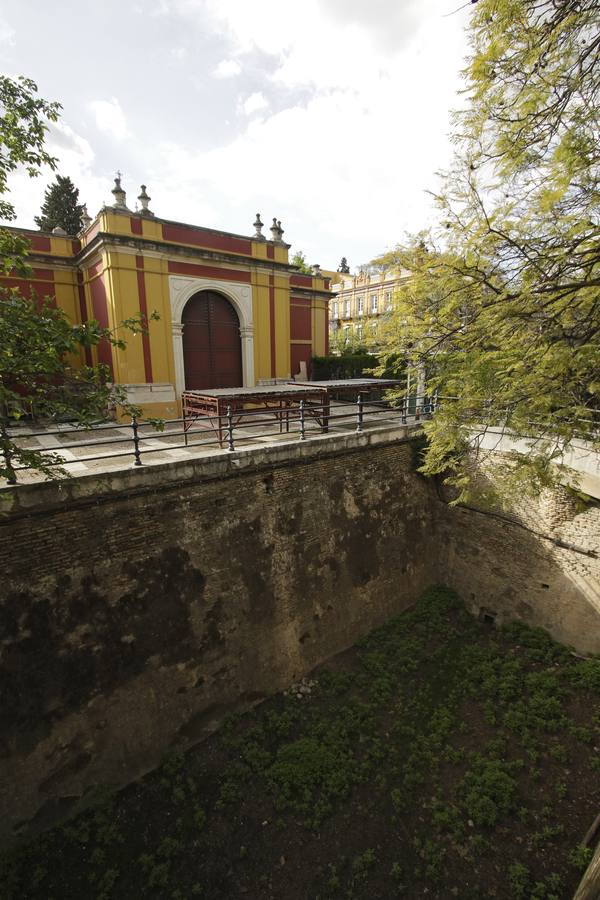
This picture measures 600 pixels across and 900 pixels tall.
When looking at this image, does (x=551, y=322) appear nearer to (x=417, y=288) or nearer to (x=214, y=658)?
(x=417, y=288)

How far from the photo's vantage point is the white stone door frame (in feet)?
39.1

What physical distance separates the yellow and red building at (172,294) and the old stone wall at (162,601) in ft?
21.2

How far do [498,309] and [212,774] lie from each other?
689cm

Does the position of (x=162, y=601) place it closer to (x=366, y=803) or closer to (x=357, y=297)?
(x=366, y=803)

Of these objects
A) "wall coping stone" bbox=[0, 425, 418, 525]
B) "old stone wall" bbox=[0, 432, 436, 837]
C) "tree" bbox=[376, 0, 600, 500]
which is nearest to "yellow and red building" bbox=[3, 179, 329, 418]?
"wall coping stone" bbox=[0, 425, 418, 525]

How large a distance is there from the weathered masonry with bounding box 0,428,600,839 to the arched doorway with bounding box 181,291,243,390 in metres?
7.02

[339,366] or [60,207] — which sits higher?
[60,207]

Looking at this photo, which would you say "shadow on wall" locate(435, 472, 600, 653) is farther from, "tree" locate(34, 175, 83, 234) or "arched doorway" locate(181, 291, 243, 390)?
"tree" locate(34, 175, 83, 234)

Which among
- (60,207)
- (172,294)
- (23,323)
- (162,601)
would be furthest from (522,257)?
(60,207)

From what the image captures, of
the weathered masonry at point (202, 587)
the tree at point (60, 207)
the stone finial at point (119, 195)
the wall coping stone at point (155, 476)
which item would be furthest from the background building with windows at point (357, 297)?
the wall coping stone at point (155, 476)

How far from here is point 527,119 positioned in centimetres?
354

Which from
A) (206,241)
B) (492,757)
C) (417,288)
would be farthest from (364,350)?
(492,757)

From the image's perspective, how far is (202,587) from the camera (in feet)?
20.2

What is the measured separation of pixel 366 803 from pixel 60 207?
33693mm
